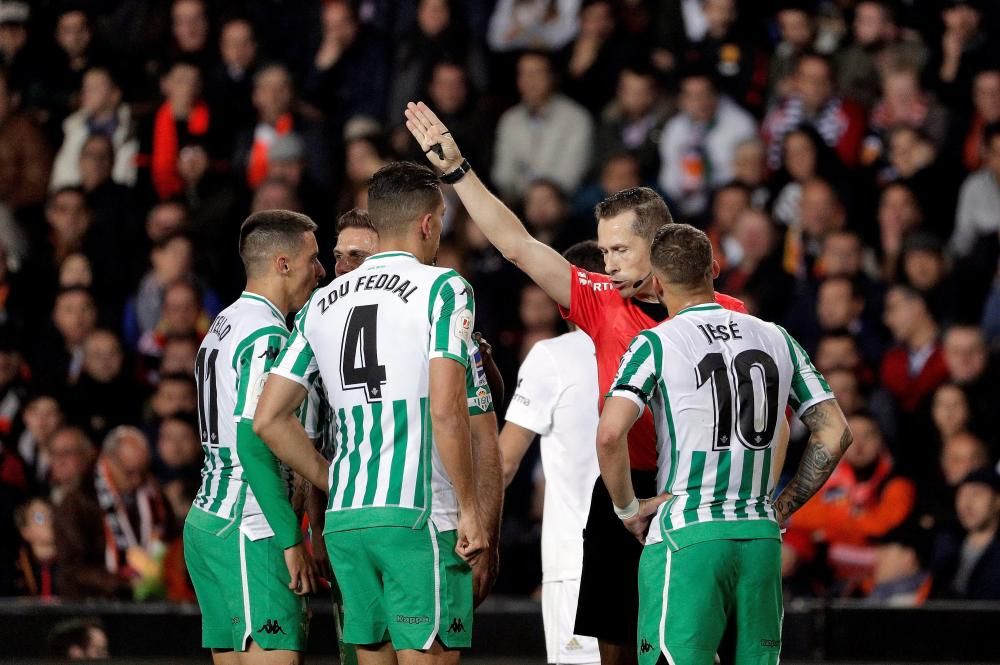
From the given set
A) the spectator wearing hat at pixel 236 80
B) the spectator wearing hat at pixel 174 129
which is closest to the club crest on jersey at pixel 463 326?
the spectator wearing hat at pixel 174 129

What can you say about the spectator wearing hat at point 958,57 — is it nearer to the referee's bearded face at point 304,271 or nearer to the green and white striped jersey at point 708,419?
the referee's bearded face at point 304,271

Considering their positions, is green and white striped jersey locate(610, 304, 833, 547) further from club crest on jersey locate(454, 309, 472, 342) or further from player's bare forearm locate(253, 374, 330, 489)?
player's bare forearm locate(253, 374, 330, 489)

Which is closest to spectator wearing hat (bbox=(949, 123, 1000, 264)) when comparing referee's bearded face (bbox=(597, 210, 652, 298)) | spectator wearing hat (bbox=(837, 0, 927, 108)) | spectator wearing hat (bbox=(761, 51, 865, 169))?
spectator wearing hat (bbox=(761, 51, 865, 169))

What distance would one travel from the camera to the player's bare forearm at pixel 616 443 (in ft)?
17.1

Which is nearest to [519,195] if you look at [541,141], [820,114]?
[541,141]

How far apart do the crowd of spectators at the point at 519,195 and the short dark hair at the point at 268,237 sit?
4.30 meters

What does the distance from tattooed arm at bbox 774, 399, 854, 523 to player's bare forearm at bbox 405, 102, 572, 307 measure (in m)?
1.11

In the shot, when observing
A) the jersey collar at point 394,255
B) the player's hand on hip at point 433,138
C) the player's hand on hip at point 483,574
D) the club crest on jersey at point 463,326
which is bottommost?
the player's hand on hip at point 483,574

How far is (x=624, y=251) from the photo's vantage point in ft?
19.5

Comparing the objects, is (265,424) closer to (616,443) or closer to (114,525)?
(616,443)

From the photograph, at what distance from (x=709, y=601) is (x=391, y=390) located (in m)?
1.26

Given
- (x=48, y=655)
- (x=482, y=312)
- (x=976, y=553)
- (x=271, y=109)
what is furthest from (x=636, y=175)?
Answer: (x=48, y=655)

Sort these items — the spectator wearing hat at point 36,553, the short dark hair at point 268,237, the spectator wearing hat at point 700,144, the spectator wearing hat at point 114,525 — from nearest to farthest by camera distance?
1. the short dark hair at point 268,237
2. the spectator wearing hat at point 114,525
3. the spectator wearing hat at point 36,553
4. the spectator wearing hat at point 700,144

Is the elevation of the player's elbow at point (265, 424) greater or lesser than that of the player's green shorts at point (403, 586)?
greater
